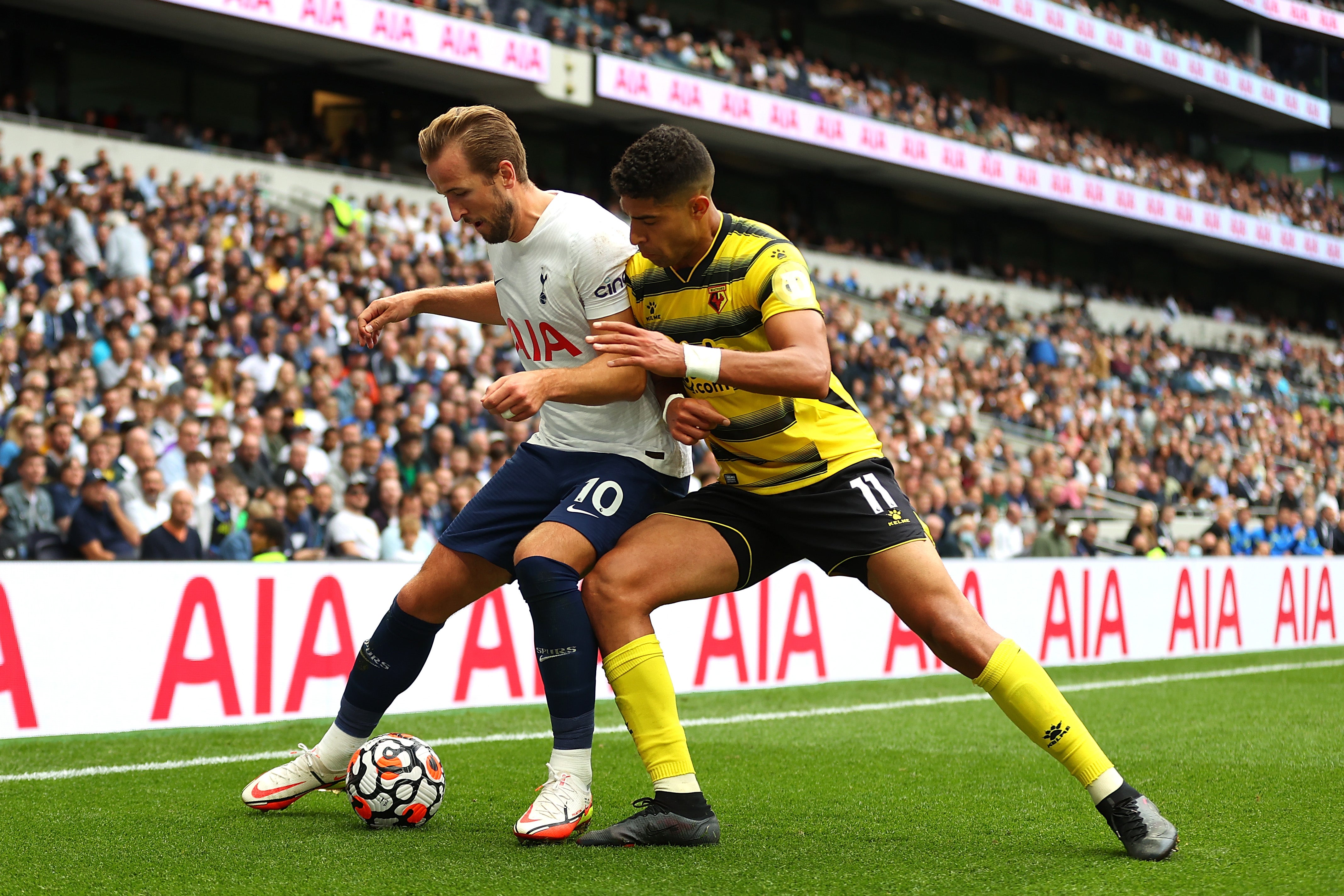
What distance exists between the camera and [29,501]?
900 centimetres

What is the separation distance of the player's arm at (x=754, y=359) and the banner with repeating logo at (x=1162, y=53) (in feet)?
92.2

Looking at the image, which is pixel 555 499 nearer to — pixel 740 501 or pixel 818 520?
pixel 740 501

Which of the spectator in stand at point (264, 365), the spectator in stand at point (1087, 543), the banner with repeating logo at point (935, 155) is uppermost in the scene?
the banner with repeating logo at point (935, 155)

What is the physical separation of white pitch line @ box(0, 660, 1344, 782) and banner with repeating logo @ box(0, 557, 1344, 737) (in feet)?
2.58

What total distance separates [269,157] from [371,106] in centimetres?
370

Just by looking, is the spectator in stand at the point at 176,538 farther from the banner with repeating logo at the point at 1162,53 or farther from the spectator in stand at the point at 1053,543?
the banner with repeating logo at the point at 1162,53

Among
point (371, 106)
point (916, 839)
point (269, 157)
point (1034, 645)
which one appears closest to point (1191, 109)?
point (371, 106)

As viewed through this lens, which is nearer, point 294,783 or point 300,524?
point 294,783

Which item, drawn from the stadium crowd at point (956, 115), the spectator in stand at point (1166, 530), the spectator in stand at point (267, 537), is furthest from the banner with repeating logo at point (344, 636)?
the stadium crowd at point (956, 115)

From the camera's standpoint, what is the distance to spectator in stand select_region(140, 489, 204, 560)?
8719mm

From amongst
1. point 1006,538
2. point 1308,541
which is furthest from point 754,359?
point 1308,541

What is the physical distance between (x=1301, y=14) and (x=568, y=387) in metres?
44.0

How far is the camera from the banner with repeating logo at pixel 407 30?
62.1 ft

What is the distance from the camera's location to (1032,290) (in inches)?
1282
